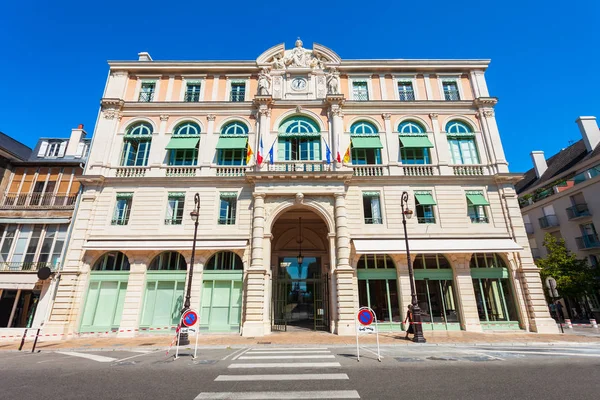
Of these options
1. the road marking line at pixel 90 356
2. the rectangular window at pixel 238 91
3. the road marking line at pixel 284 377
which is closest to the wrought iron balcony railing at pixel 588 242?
the road marking line at pixel 284 377

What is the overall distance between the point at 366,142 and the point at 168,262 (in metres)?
13.7

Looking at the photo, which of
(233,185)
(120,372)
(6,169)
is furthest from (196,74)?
(120,372)

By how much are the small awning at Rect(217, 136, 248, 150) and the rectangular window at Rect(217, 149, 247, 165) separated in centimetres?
44

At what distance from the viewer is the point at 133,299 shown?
14914 mm

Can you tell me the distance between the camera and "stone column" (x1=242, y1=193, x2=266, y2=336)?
1407 cm

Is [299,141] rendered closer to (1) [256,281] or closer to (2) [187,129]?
(2) [187,129]

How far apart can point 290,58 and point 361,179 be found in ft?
34.7

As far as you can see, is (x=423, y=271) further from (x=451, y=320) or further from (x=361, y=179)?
(x=361, y=179)

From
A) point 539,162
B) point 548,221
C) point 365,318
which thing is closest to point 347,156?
point 365,318

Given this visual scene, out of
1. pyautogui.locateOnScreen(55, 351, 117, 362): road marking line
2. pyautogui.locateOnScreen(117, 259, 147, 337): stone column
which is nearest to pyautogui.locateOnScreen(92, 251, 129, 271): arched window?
pyautogui.locateOnScreen(117, 259, 147, 337): stone column

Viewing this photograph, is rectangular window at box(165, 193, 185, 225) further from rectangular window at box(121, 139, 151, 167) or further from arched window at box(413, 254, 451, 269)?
arched window at box(413, 254, 451, 269)

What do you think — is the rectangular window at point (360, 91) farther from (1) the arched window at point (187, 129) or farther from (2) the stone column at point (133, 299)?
(2) the stone column at point (133, 299)

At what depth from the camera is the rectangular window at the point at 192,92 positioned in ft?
65.5

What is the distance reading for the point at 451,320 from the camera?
15.0m
